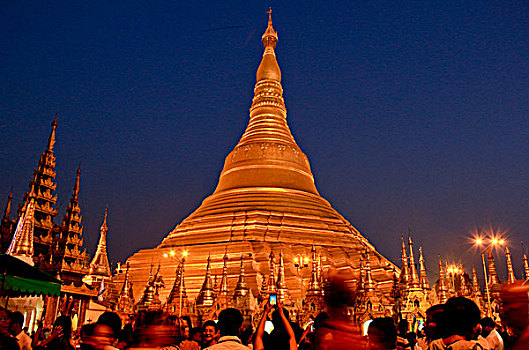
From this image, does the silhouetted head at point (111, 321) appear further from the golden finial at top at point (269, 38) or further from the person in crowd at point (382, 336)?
the golden finial at top at point (269, 38)

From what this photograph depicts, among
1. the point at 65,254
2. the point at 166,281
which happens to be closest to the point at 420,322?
the point at 166,281

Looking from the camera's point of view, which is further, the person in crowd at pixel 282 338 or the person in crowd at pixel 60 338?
the person in crowd at pixel 60 338

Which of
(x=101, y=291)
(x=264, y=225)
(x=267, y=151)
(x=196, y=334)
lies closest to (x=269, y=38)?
(x=267, y=151)

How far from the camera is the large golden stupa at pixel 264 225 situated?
95.0 ft

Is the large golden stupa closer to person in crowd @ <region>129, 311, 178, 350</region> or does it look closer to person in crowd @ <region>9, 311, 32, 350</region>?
person in crowd @ <region>9, 311, 32, 350</region>

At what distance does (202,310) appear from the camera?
845 inches

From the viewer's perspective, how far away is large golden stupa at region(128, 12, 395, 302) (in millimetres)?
28953

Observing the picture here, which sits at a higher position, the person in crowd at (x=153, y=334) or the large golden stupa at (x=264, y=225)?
the large golden stupa at (x=264, y=225)

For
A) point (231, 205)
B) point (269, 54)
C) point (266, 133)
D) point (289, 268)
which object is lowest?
point (289, 268)

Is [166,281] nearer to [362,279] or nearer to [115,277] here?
[115,277]

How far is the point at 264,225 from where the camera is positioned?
32438mm

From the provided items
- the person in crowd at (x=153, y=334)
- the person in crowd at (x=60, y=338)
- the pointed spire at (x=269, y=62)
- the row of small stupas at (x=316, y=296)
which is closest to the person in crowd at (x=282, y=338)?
the person in crowd at (x=153, y=334)

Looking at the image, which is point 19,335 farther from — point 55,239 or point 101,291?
point 55,239

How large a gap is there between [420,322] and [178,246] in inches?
813
